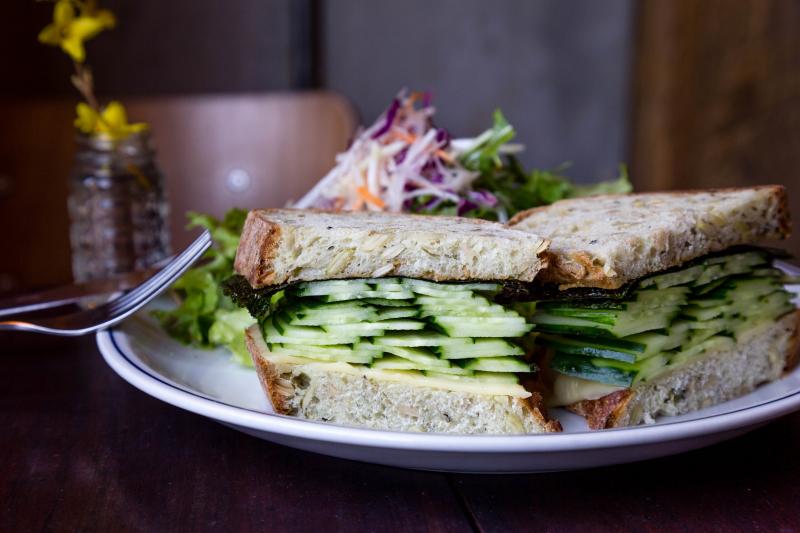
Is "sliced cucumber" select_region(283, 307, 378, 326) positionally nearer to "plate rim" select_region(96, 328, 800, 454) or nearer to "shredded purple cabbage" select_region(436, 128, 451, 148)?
"plate rim" select_region(96, 328, 800, 454)

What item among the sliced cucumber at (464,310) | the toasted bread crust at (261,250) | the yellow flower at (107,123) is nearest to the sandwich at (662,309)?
the sliced cucumber at (464,310)

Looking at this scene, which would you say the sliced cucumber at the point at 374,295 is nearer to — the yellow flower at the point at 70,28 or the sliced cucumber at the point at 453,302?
the sliced cucumber at the point at 453,302

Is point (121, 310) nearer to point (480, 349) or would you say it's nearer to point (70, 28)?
point (480, 349)

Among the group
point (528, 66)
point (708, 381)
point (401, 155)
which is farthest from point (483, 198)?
point (528, 66)

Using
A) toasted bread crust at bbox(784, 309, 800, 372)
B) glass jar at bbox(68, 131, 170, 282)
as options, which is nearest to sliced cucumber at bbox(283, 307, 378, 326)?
toasted bread crust at bbox(784, 309, 800, 372)

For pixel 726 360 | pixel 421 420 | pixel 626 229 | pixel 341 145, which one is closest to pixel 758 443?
pixel 726 360
